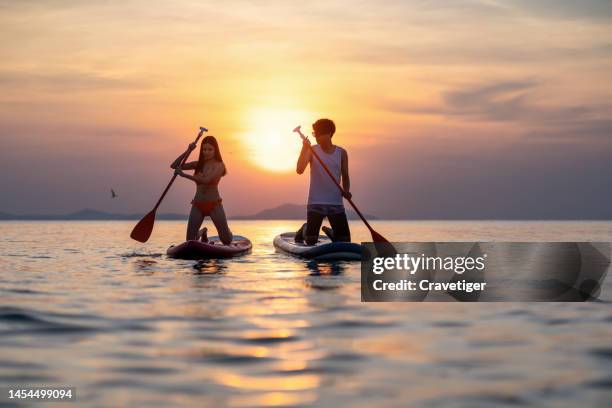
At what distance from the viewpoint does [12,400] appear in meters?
4.52

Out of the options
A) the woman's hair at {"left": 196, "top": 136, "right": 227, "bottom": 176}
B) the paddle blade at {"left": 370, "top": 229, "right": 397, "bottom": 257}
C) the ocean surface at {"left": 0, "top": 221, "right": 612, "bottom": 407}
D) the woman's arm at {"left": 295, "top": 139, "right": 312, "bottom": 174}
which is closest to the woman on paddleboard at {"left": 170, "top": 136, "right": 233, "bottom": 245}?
the woman's hair at {"left": 196, "top": 136, "right": 227, "bottom": 176}

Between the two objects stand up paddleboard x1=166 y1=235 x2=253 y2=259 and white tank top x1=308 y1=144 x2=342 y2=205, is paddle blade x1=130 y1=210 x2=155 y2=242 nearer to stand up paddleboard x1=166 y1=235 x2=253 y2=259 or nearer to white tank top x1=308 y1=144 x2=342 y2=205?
stand up paddleboard x1=166 y1=235 x2=253 y2=259

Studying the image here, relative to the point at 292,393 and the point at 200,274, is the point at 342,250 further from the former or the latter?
the point at 292,393

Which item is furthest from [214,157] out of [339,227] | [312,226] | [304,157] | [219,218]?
[339,227]

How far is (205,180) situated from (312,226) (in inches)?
94.9

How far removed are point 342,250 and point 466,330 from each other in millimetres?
7462

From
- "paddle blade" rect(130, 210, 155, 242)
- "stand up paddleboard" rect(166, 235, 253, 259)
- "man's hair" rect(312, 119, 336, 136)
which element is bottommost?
"stand up paddleboard" rect(166, 235, 253, 259)

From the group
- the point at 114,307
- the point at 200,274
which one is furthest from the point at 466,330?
the point at 200,274

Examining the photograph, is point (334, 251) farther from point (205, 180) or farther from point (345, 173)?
point (205, 180)

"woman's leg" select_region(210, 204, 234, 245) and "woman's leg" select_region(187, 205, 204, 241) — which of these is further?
"woman's leg" select_region(210, 204, 234, 245)

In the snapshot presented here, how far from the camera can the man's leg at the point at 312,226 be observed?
49.1ft

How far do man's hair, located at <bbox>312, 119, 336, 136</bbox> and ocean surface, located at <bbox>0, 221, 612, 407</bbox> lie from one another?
4.75 meters

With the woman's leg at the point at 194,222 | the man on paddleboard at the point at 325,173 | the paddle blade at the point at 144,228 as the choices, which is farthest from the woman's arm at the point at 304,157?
the paddle blade at the point at 144,228

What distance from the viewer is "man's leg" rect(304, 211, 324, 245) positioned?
14969 mm
